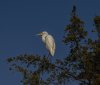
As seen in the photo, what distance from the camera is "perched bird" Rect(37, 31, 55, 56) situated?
74.7 feet

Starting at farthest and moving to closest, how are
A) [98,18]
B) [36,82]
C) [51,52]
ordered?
[51,52] → [98,18] → [36,82]

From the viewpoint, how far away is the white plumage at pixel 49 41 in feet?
74.7

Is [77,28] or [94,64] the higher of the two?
[77,28]

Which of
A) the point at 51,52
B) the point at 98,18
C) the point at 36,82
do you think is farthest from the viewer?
the point at 51,52

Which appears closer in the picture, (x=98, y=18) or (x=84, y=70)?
(x=84, y=70)

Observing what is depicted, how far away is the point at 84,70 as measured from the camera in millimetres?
18125

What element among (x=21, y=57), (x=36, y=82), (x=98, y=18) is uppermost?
(x=98, y=18)

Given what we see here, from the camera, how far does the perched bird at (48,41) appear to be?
74.7ft

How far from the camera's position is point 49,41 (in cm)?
2378

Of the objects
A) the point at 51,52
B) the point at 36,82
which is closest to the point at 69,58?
the point at 36,82

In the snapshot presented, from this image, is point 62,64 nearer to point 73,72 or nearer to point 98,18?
point 73,72

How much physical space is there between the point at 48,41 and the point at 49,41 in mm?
70

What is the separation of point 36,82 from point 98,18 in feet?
13.6

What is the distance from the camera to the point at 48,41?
2383 centimetres
